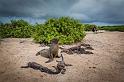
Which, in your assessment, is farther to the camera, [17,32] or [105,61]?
[17,32]

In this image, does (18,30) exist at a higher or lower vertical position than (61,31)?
lower

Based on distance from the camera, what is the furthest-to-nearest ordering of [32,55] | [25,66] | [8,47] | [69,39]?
[69,39] < [8,47] < [32,55] < [25,66]

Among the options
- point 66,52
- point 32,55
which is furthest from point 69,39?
point 32,55

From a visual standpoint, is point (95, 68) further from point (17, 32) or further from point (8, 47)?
point (17, 32)

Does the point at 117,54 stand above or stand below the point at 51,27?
below

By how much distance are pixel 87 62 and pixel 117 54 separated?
2.60 m

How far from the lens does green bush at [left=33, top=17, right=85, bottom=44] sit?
15.8 meters

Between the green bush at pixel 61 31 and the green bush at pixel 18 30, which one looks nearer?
the green bush at pixel 61 31

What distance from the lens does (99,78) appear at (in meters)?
8.89

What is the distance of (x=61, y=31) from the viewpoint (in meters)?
16.5

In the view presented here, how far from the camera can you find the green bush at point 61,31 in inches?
621

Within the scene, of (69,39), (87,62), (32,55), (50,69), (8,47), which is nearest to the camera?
(50,69)

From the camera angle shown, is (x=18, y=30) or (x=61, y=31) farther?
(x=18, y=30)

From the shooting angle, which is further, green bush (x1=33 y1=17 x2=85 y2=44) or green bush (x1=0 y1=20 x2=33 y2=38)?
green bush (x1=0 y1=20 x2=33 y2=38)
